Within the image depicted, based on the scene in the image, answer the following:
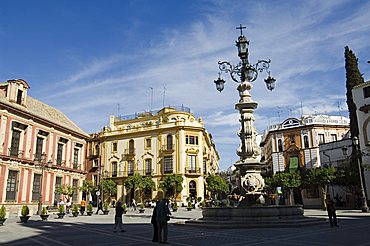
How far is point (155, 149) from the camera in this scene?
50500 millimetres

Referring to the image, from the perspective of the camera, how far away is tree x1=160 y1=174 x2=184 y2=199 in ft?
148

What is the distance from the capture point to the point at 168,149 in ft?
162

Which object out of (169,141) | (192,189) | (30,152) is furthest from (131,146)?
(30,152)

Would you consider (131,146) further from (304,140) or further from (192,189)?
(304,140)

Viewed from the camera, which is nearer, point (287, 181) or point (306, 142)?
point (287, 181)

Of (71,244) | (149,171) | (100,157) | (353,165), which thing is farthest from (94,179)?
(71,244)

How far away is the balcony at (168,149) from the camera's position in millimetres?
48987

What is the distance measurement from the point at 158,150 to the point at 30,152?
68.2 feet

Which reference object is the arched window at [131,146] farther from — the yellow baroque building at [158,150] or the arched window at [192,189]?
the arched window at [192,189]

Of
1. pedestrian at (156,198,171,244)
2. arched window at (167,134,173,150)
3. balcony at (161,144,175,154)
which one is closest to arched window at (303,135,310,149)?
balcony at (161,144,175,154)

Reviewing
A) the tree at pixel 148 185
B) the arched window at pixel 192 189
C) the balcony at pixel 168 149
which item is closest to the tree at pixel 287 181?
the arched window at pixel 192 189

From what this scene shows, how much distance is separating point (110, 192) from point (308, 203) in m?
28.8

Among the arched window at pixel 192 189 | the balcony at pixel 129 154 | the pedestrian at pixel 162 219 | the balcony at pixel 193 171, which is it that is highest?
the balcony at pixel 129 154

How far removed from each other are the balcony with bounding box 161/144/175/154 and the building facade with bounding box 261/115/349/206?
1628cm
